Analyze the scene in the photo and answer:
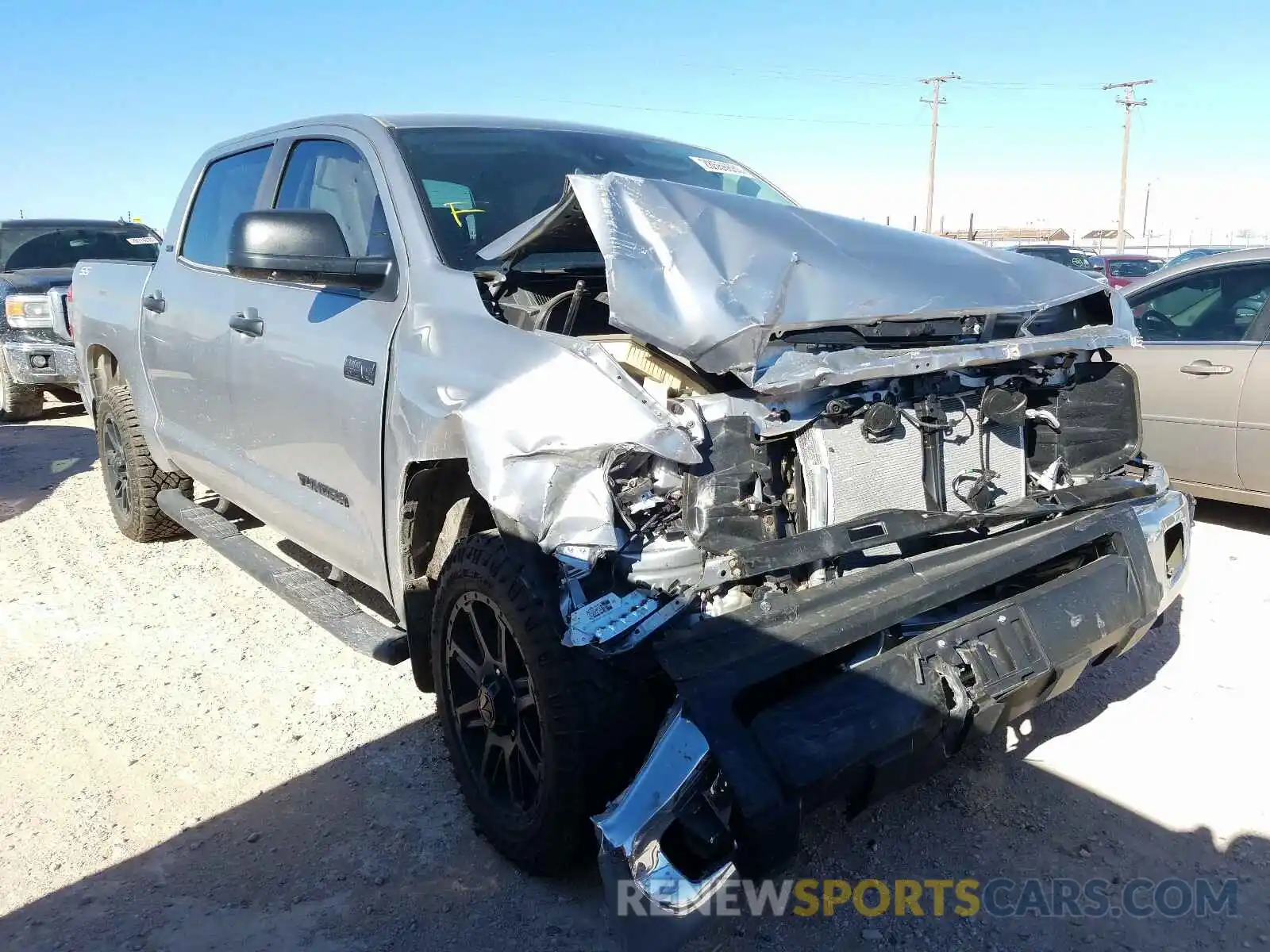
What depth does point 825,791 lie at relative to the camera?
2.04 meters

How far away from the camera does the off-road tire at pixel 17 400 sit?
966 centimetres

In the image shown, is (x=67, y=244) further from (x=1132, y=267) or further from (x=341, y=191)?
(x=1132, y=267)

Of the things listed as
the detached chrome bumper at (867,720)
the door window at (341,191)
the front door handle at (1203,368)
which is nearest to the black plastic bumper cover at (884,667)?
the detached chrome bumper at (867,720)

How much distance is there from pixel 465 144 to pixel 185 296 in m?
1.71

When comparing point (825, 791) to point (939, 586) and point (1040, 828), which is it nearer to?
point (939, 586)

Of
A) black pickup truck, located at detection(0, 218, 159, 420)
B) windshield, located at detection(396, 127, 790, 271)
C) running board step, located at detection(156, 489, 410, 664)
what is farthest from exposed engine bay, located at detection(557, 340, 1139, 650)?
black pickup truck, located at detection(0, 218, 159, 420)

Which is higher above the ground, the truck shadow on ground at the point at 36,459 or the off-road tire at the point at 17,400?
the off-road tire at the point at 17,400

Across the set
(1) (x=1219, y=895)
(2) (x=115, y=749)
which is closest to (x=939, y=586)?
(1) (x=1219, y=895)

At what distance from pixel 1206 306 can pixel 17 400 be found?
10.5 m

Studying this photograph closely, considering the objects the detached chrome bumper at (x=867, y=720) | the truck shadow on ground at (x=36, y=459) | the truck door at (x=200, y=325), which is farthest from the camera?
the truck shadow on ground at (x=36, y=459)

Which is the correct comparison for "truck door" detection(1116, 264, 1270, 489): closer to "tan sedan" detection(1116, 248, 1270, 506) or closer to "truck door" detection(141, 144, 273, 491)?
"tan sedan" detection(1116, 248, 1270, 506)

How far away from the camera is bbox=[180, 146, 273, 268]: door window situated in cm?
428

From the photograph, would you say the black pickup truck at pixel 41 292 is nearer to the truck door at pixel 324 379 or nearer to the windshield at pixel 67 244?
the windshield at pixel 67 244

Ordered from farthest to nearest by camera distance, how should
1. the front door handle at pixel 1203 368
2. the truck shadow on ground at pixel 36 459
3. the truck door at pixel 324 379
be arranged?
the truck shadow on ground at pixel 36 459, the front door handle at pixel 1203 368, the truck door at pixel 324 379
